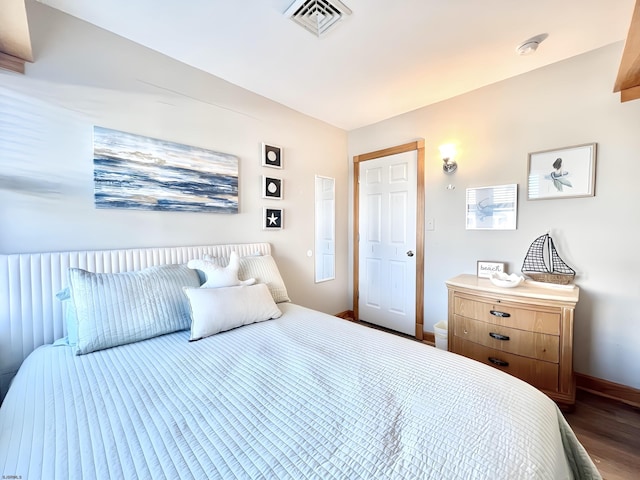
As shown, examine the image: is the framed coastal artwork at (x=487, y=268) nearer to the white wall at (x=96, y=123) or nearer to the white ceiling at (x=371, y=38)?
the white ceiling at (x=371, y=38)

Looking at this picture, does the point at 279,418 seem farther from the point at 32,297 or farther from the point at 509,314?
the point at 509,314

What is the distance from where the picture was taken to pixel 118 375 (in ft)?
3.61

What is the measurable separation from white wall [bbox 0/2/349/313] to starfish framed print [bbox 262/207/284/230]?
0.19 feet

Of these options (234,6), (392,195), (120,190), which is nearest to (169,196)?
(120,190)

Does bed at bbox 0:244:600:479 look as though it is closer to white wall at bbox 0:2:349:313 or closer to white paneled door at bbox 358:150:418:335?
white wall at bbox 0:2:349:313

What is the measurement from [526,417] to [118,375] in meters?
1.54

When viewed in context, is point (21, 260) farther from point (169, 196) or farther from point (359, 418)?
point (359, 418)

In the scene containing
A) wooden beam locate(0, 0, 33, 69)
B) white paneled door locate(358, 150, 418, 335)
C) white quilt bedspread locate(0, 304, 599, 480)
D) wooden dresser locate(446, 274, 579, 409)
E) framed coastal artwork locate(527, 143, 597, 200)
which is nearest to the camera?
white quilt bedspread locate(0, 304, 599, 480)

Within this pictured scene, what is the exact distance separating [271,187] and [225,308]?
1459mm

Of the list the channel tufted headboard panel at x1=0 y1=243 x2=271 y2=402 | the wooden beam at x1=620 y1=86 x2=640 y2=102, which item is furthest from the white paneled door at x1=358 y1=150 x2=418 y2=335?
the channel tufted headboard panel at x1=0 y1=243 x2=271 y2=402

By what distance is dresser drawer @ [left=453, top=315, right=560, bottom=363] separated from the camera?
5.81ft

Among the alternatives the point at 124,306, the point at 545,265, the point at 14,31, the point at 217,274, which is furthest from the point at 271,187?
the point at 545,265

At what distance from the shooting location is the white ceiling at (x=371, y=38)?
5.12 ft

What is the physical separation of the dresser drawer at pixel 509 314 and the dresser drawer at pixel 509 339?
1.4 inches
